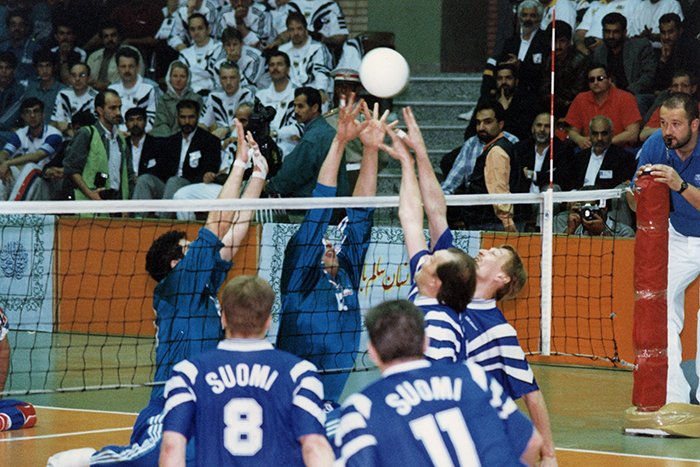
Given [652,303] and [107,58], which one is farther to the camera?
[107,58]

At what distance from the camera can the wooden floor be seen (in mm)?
5820

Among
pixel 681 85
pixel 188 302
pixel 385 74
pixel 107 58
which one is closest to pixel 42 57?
pixel 107 58

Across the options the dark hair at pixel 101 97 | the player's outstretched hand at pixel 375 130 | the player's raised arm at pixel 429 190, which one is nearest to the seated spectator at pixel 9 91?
the dark hair at pixel 101 97

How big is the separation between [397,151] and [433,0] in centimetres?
996

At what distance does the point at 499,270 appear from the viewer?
14.8 ft

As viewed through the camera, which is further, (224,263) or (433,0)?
(433,0)

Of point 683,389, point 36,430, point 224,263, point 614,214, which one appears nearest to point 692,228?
point 683,389

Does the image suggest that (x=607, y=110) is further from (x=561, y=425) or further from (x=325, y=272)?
(x=325, y=272)

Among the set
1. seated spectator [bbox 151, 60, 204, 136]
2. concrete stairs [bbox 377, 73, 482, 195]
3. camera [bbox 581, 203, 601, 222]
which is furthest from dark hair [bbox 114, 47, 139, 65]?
camera [bbox 581, 203, 601, 222]

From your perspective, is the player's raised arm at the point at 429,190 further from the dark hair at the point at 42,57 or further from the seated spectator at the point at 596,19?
the dark hair at the point at 42,57

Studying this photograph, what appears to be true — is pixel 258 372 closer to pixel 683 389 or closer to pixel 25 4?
pixel 683 389

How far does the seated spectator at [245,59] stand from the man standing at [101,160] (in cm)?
186

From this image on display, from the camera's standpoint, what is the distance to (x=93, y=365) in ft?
29.6

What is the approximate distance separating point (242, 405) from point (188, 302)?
1.93 m
